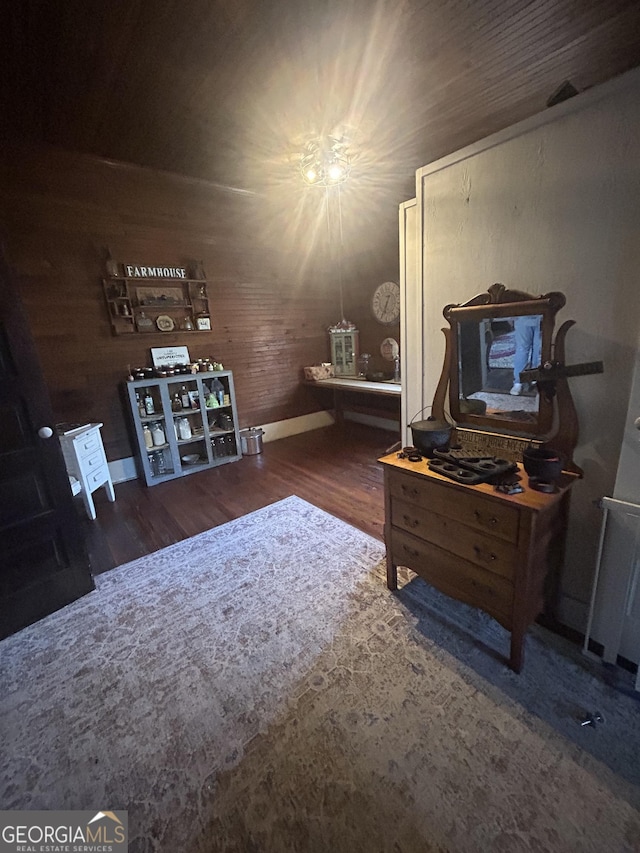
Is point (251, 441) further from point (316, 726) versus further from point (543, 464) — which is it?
point (543, 464)

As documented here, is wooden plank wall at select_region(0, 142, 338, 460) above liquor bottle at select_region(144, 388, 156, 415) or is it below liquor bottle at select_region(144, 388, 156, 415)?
above

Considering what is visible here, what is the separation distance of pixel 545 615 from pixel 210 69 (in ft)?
11.2

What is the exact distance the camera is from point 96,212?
3.19 m

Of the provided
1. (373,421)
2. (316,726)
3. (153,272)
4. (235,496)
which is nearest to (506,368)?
(316,726)

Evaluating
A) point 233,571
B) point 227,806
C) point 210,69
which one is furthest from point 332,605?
point 210,69

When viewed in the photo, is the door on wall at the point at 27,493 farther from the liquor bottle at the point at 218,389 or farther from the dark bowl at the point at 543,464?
the dark bowl at the point at 543,464

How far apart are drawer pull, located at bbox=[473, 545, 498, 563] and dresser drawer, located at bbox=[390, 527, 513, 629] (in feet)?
0.18

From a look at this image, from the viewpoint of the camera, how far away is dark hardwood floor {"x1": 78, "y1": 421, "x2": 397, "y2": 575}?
2594 mm

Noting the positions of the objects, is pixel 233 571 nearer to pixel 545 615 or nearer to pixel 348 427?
pixel 545 615

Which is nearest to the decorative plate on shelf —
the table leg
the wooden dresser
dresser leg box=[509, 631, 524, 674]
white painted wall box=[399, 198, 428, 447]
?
the table leg

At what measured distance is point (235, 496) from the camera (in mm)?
3197

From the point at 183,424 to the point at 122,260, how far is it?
5.58ft

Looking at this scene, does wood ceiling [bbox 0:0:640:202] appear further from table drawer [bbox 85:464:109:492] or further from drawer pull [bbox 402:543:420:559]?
table drawer [bbox 85:464:109:492]

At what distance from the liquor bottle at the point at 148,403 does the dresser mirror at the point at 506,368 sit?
2918 millimetres
